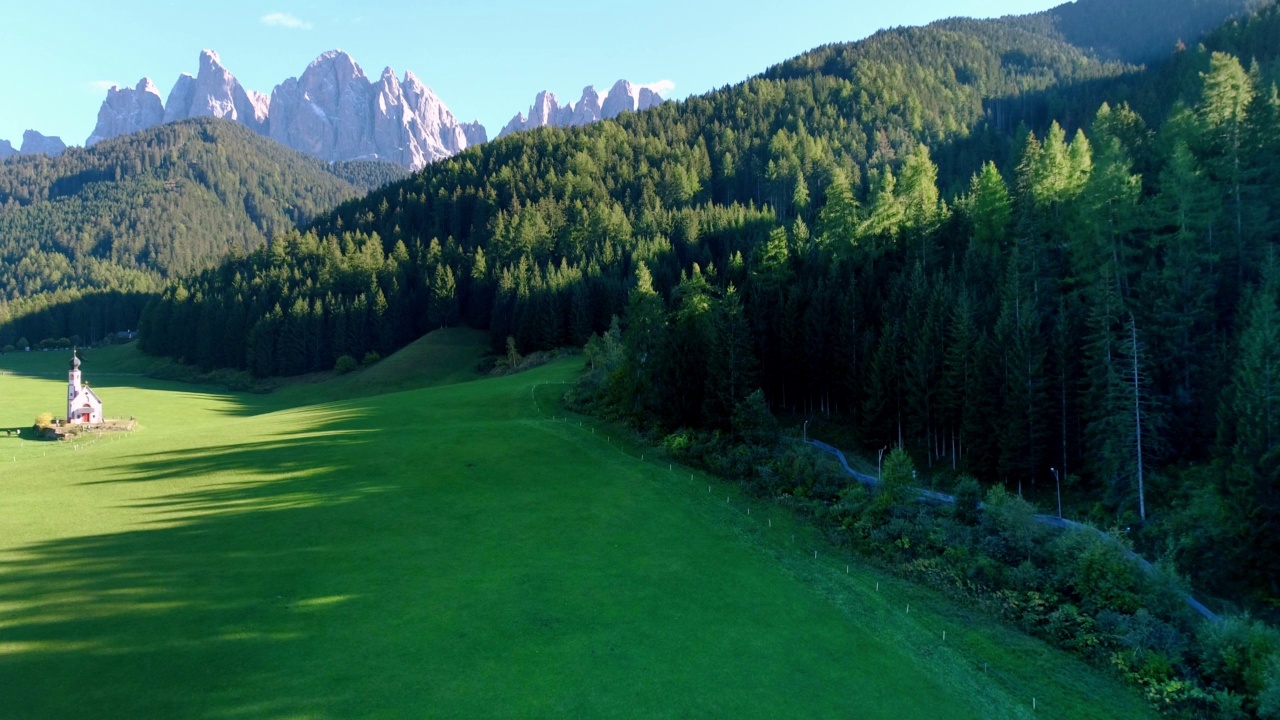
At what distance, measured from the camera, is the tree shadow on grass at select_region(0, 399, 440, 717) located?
883 inches

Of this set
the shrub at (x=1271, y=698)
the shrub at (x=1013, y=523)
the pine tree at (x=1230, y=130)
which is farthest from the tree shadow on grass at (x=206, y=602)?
the pine tree at (x=1230, y=130)

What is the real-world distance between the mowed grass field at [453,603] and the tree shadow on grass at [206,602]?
11cm

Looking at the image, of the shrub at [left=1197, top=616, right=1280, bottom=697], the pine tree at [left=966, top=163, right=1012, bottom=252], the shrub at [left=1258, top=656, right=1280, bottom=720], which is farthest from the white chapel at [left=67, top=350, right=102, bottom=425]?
the pine tree at [left=966, top=163, right=1012, bottom=252]

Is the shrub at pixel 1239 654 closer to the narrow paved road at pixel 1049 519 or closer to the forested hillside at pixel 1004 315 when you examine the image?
the narrow paved road at pixel 1049 519

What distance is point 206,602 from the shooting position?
28.3m

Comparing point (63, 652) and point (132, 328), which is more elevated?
point (132, 328)

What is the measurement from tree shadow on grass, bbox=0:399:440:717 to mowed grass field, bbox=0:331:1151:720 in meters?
0.11

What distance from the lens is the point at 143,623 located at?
26.6 m

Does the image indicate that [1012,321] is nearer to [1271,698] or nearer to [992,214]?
[992,214]

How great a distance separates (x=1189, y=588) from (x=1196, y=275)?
26775 mm

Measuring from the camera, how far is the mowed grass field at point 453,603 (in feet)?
76.4

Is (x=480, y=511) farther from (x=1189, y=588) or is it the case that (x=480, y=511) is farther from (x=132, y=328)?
(x=132, y=328)

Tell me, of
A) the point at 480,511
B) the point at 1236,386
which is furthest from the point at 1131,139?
the point at 480,511

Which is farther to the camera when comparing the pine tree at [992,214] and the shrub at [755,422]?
the pine tree at [992,214]
